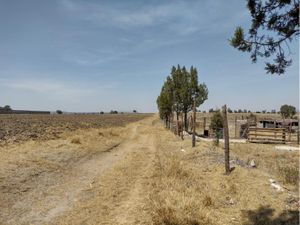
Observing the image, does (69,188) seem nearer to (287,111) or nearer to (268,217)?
(268,217)

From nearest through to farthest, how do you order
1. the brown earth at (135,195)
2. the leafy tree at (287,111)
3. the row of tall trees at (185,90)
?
the brown earth at (135,195), the row of tall trees at (185,90), the leafy tree at (287,111)

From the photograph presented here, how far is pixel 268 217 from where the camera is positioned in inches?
344

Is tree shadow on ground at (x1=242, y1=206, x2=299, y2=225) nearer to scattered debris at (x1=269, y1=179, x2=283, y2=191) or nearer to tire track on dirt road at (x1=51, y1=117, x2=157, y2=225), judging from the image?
scattered debris at (x1=269, y1=179, x2=283, y2=191)

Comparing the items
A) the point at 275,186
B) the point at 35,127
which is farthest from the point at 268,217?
the point at 35,127

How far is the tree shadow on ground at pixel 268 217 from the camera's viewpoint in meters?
8.29

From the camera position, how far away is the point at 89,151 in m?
21.6

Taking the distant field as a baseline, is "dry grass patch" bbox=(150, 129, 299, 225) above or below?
below

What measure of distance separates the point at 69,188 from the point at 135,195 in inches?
105

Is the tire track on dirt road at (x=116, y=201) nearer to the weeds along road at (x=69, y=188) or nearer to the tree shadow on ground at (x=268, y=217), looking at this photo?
the weeds along road at (x=69, y=188)

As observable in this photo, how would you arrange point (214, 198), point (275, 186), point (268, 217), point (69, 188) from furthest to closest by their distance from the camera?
point (69, 188), point (275, 186), point (214, 198), point (268, 217)

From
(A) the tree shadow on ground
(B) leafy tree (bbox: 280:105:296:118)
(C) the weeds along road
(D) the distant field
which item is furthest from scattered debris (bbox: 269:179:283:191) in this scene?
(B) leafy tree (bbox: 280:105:296:118)

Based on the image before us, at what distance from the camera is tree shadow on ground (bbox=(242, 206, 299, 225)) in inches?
326

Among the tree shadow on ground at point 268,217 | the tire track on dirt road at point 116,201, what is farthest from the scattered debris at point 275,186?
the tire track on dirt road at point 116,201

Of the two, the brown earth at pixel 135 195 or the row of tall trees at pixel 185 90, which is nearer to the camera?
the brown earth at pixel 135 195
